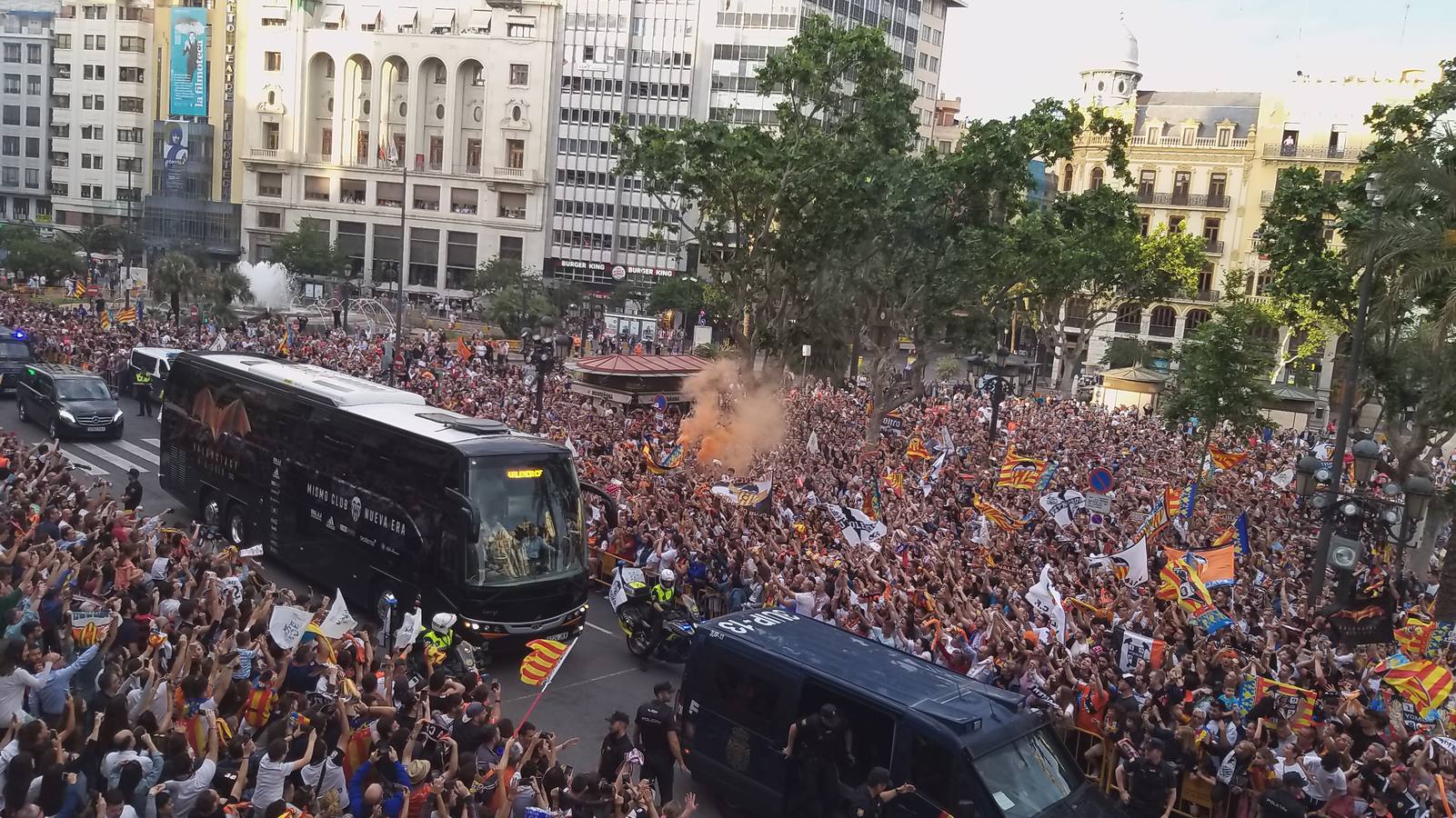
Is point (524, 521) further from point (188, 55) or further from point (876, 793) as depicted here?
point (188, 55)

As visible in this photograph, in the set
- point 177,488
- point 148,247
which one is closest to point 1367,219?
point 177,488

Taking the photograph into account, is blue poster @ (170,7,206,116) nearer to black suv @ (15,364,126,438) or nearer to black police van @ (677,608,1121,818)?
black suv @ (15,364,126,438)

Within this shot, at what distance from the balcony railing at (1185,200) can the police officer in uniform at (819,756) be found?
64.7 meters

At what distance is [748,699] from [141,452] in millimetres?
21609

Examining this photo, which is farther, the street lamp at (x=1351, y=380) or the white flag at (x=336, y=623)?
the street lamp at (x=1351, y=380)

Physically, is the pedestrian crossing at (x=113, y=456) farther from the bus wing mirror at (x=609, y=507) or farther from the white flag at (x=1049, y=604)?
the white flag at (x=1049, y=604)

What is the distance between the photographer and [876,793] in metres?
7.94

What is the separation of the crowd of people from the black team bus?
1.34 metres

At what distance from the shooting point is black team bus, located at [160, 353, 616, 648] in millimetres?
12820

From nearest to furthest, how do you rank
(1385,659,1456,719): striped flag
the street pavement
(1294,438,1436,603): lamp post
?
(1385,659,1456,719): striped flag < the street pavement < (1294,438,1436,603): lamp post

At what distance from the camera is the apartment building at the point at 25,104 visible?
100438mm

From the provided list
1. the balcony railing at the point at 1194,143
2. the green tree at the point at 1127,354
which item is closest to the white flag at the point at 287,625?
the green tree at the point at 1127,354

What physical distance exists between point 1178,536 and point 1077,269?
21.3 meters

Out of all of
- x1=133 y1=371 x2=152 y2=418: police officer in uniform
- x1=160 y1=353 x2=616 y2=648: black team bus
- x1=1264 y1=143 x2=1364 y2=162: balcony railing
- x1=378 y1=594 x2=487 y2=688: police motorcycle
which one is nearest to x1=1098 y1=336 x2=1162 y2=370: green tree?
Answer: x1=1264 y1=143 x2=1364 y2=162: balcony railing
